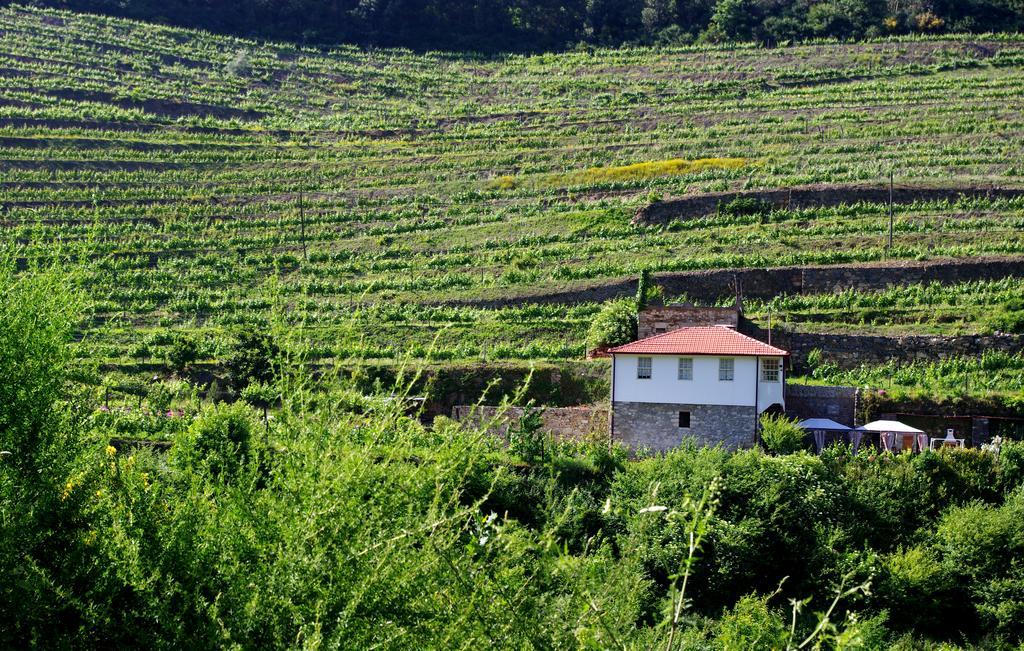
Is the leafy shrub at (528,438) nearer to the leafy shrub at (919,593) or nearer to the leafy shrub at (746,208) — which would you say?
the leafy shrub at (919,593)

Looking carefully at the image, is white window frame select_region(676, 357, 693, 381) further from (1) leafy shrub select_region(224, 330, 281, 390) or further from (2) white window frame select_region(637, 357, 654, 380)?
(1) leafy shrub select_region(224, 330, 281, 390)

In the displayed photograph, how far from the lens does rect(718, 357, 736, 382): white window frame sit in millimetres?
32281

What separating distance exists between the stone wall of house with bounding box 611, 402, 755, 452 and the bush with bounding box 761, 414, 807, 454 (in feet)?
4.21

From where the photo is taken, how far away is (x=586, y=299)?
46469mm

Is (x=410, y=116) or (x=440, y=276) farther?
(x=410, y=116)

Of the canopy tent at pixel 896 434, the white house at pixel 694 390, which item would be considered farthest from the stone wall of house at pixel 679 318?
the canopy tent at pixel 896 434

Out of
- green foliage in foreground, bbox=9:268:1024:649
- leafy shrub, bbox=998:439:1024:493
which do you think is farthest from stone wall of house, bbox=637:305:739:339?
green foliage in foreground, bbox=9:268:1024:649

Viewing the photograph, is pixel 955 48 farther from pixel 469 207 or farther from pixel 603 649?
pixel 603 649

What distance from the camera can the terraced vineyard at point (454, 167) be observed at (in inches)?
1875

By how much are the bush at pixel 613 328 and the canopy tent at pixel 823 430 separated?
8.04m

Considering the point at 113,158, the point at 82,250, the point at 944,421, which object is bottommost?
the point at 944,421

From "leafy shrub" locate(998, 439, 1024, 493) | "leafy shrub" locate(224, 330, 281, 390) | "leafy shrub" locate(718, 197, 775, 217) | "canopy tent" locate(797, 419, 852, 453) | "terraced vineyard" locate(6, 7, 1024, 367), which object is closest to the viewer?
"leafy shrub" locate(998, 439, 1024, 493)

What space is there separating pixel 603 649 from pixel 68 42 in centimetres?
9739

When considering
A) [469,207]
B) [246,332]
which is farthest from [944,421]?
[469,207]
